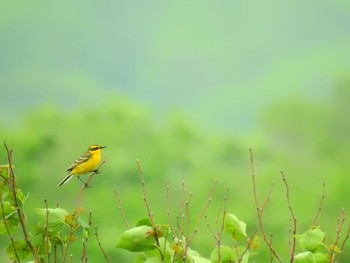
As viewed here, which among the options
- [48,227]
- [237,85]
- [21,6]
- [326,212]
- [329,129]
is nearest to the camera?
[48,227]

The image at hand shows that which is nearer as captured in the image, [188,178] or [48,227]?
[48,227]

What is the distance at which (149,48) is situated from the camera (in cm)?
12556

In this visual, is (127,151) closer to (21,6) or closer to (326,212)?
(326,212)

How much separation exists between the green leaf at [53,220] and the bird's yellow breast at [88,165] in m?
4.38

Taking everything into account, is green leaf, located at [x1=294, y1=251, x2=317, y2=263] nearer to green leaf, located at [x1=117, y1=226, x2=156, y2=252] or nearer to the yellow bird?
green leaf, located at [x1=117, y1=226, x2=156, y2=252]

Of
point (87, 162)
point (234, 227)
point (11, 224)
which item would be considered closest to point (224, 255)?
point (234, 227)

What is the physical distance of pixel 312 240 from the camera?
8.18ft

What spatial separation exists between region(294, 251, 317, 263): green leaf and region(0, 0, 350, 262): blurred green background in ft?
109

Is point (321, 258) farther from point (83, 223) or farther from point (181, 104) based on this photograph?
point (181, 104)

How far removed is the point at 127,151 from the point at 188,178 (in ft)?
15.7

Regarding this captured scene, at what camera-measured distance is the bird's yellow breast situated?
709 centimetres

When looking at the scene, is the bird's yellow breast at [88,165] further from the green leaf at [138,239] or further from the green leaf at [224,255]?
the green leaf at [138,239]

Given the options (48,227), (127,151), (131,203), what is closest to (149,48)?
(127,151)

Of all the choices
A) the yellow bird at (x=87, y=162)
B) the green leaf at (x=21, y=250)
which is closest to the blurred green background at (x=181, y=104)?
the yellow bird at (x=87, y=162)
